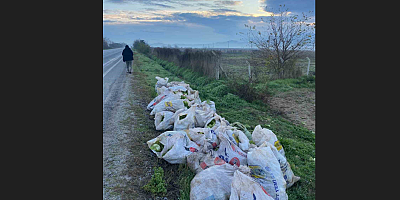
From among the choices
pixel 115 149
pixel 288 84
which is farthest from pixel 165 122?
pixel 288 84

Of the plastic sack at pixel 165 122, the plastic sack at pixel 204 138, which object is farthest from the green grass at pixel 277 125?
the plastic sack at pixel 165 122

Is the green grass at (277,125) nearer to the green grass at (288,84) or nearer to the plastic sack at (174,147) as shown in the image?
the green grass at (288,84)

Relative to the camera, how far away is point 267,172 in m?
2.84

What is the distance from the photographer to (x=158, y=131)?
15.6 feet

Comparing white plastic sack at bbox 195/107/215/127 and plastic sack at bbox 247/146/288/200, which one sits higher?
white plastic sack at bbox 195/107/215/127

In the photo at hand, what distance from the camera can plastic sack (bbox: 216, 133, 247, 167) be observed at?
3142mm

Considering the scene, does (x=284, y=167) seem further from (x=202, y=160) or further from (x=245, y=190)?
(x=245, y=190)

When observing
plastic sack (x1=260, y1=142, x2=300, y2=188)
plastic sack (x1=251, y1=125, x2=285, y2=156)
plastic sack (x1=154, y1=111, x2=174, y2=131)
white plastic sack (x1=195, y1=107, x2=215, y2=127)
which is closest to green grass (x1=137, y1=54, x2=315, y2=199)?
plastic sack (x1=260, y1=142, x2=300, y2=188)

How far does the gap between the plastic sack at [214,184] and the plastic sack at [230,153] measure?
15.6 inches

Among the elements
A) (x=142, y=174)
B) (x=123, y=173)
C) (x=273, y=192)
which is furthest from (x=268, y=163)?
(x=123, y=173)

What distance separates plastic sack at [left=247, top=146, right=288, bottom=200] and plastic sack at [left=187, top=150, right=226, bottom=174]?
0.36 meters

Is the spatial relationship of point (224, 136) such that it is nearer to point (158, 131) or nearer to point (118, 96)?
point (158, 131)

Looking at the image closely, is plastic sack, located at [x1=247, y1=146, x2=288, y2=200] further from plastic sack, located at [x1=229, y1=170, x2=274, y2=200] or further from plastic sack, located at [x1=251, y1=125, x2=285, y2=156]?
plastic sack, located at [x1=251, y1=125, x2=285, y2=156]

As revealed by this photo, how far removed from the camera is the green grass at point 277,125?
3.46 metres
